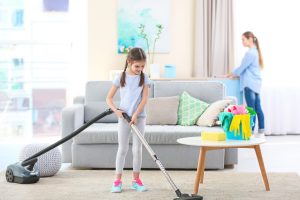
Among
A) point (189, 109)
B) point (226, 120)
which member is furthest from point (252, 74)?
point (226, 120)

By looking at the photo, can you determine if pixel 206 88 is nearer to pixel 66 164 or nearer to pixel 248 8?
pixel 66 164

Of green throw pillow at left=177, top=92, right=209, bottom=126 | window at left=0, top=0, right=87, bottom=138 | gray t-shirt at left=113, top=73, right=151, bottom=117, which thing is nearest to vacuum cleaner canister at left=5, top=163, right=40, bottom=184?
gray t-shirt at left=113, top=73, right=151, bottom=117

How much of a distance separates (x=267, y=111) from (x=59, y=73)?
110 inches

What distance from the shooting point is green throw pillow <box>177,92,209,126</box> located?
19.3 feet

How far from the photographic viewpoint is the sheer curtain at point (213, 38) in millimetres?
8078

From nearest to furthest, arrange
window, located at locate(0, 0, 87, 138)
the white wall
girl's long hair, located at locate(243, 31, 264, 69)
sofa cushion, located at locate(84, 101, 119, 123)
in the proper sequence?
1. sofa cushion, located at locate(84, 101, 119, 123)
2. girl's long hair, located at locate(243, 31, 264, 69)
3. the white wall
4. window, located at locate(0, 0, 87, 138)

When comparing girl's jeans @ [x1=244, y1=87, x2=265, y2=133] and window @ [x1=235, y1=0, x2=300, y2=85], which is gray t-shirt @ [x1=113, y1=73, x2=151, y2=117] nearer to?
girl's jeans @ [x1=244, y1=87, x2=265, y2=133]

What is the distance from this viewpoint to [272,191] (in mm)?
4484

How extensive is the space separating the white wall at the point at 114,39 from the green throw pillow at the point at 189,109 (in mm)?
2089

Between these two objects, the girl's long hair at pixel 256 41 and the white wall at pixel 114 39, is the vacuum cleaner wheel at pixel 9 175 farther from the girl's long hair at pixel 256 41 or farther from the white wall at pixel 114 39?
the girl's long hair at pixel 256 41

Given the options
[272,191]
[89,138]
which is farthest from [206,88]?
[272,191]

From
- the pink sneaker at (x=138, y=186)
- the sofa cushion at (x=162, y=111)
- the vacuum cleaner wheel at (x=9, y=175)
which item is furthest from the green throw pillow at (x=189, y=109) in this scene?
the vacuum cleaner wheel at (x=9, y=175)

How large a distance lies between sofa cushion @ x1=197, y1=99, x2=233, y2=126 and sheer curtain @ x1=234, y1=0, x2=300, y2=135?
248cm

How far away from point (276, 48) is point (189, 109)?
9.10 feet
